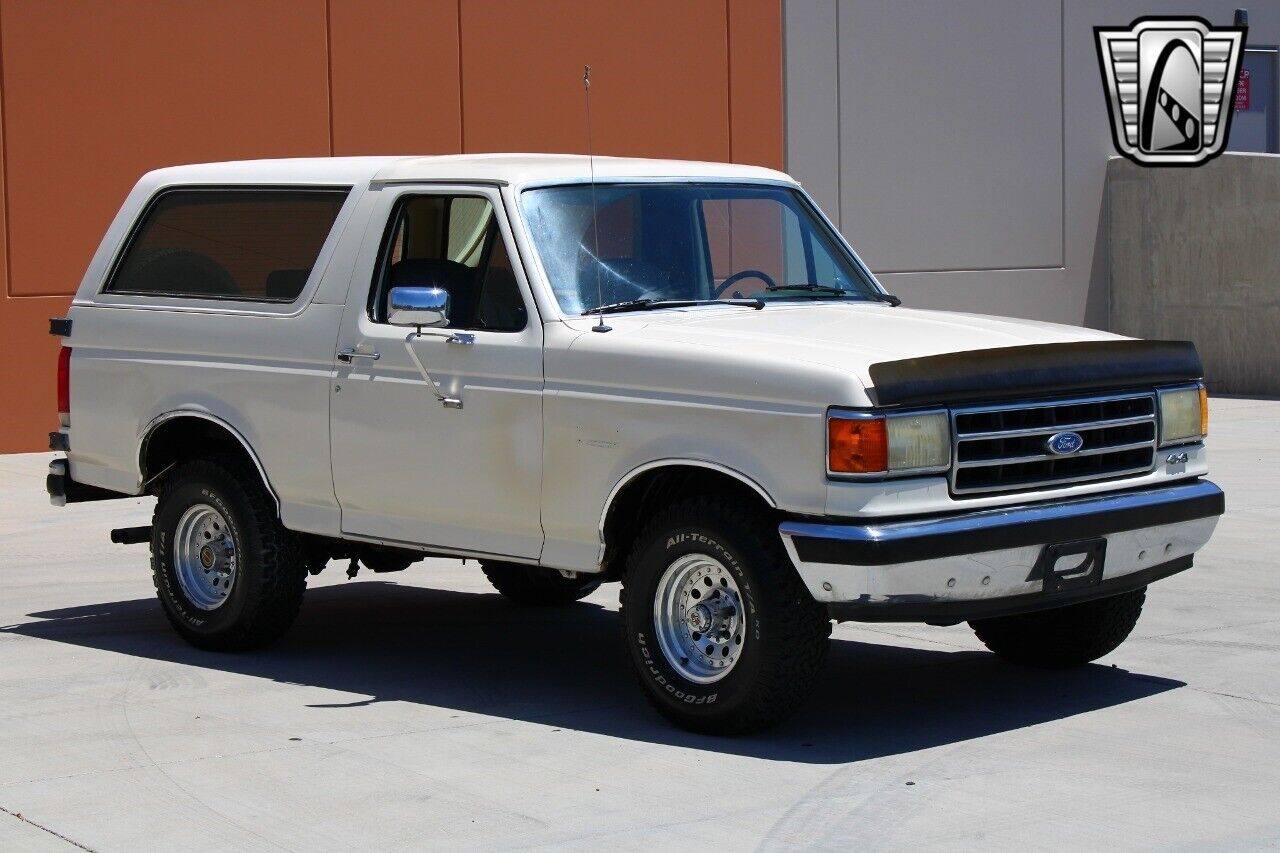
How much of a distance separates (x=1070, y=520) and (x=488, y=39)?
13.2 metres

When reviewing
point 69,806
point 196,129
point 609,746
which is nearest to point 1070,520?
point 609,746

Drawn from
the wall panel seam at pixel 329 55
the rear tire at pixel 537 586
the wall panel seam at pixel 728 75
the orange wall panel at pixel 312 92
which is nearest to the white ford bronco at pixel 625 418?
the rear tire at pixel 537 586

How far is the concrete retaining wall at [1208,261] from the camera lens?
21609mm

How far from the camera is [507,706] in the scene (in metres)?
7.65

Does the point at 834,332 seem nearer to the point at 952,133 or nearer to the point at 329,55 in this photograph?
the point at 329,55

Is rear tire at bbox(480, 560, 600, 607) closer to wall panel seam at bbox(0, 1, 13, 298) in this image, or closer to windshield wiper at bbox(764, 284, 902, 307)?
windshield wiper at bbox(764, 284, 902, 307)

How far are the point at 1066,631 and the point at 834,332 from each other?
5.65 ft

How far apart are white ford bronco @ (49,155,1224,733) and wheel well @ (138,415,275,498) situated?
2 cm

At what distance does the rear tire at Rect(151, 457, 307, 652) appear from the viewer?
28.0ft

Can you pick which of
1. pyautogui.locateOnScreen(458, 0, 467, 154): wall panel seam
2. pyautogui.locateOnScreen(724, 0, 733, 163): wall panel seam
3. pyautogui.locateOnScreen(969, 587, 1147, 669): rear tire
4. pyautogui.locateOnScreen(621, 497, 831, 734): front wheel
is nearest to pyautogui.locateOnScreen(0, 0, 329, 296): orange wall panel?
pyautogui.locateOnScreen(458, 0, 467, 154): wall panel seam

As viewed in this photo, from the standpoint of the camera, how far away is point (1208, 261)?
73.7 ft

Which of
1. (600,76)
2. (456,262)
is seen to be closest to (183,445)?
(456,262)

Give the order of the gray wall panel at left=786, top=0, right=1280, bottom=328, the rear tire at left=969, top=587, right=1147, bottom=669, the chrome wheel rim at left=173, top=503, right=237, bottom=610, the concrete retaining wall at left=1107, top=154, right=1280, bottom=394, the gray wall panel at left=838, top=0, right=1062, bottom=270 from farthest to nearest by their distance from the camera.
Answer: the gray wall panel at left=838, top=0, right=1062, bottom=270 → the gray wall panel at left=786, top=0, right=1280, bottom=328 → the concrete retaining wall at left=1107, top=154, right=1280, bottom=394 → the chrome wheel rim at left=173, top=503, right=237, bottom=610 → the rear tire at left=969, top=587, right=1147, bottom=669

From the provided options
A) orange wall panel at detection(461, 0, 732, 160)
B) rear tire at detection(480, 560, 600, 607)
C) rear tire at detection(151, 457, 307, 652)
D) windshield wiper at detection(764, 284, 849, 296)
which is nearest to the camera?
windshield wiper at detection(764, 284, 849, 296)
